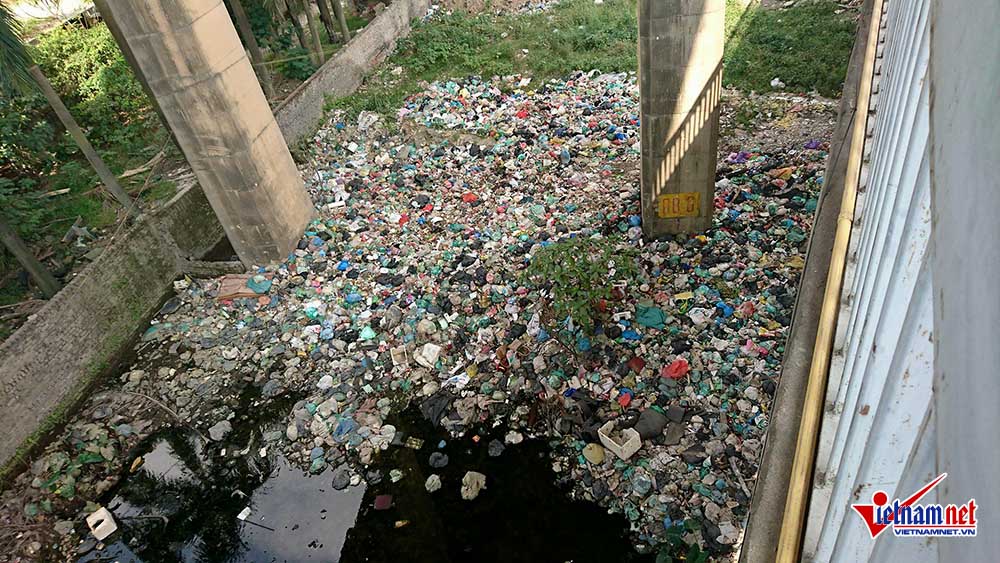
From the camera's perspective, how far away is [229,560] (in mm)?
4055

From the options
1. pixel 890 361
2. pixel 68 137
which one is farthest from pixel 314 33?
pixel 890 361

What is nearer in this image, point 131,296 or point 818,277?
point 818,277

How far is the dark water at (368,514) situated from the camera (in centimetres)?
385

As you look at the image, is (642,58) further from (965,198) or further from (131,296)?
(131,296)

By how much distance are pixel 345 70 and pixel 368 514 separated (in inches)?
299

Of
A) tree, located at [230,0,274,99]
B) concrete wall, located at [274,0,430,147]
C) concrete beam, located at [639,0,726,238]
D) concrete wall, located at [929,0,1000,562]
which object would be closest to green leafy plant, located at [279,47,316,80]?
concrete wall, located at [274,0,430,147]

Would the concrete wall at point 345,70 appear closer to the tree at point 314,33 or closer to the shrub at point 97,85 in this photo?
the tree at point 314,33

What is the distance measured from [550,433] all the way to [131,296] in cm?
449

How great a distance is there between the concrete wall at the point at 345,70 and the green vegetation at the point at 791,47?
575 centimetres

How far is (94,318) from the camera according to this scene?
5586 millimetres

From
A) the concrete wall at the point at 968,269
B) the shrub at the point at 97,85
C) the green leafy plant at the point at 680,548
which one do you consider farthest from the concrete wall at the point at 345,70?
the concrete wall at the point at 968,269

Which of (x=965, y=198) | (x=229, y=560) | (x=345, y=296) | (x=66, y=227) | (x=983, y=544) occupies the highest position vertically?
(x=965, y=198)

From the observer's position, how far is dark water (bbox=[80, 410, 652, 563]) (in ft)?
12.6

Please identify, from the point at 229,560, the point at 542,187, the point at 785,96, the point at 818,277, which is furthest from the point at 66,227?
the point at 785,96
